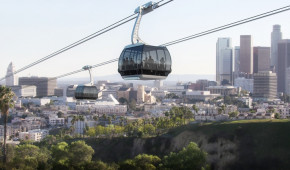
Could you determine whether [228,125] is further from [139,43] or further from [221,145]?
[139,43]

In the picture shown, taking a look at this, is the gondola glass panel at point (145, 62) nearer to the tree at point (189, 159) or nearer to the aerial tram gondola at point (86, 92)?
the aerial tram gondola at point (86, 92)

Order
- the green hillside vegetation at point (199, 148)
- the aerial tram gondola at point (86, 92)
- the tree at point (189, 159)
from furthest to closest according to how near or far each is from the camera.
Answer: the green hillside vegetation at point (199, 148), the tree at point (189, 159), the aerial tram gondola at point (86, 92)

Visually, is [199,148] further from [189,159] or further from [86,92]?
[86,92]

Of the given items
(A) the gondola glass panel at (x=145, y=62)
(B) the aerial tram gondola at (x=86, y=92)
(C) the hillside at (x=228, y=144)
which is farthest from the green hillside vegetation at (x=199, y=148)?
(A) the gondola glass panel at (x=145, y=62)

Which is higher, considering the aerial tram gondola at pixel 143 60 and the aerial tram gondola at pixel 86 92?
the aerial tram gondola at pixel 143 60

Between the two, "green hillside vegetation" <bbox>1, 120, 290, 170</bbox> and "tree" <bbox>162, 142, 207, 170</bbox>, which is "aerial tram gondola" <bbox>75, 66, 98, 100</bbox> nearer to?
"green hillside vegetation" <bbox>1, 120, 290, 170</bbox>

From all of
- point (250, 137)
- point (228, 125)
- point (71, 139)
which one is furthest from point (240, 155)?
point (71, 139)
